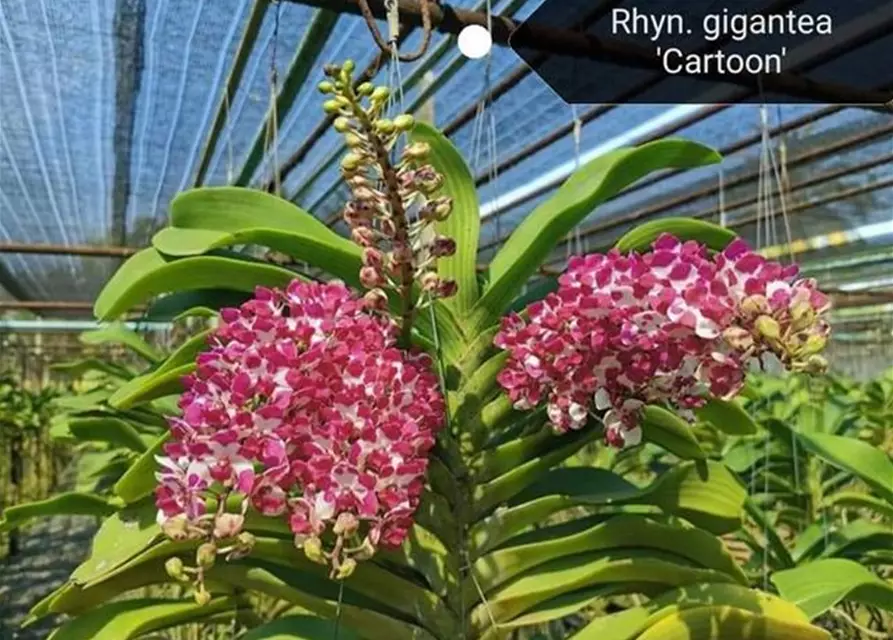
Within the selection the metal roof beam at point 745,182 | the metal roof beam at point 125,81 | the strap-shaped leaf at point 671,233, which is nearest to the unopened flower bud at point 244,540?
the strap-shaped leaf at point 671,233

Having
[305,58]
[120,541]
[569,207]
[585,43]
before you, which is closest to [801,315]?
[569,207]

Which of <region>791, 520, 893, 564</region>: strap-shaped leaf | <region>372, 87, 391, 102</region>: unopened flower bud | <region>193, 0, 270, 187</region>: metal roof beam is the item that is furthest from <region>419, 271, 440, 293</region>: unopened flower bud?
<region>193, 0, 270, 187</region>: metal roof beam

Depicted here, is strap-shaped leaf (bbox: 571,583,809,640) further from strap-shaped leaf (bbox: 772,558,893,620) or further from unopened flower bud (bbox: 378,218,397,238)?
unopened flower bud (bbox: 378,218,397,238)

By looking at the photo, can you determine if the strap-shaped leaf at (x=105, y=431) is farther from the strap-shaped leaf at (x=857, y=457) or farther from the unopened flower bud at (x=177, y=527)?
the strap-shaped leaf at (x=857, y=457)

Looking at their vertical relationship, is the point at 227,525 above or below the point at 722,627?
above

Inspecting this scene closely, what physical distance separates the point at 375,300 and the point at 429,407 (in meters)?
0.08

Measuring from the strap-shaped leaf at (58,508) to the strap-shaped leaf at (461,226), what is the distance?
1.41 ft

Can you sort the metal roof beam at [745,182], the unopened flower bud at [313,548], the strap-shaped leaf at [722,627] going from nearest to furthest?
the unopened flower bud at [313,548] → the strap-shaped leaf at [722,627] → the metal roof beam at [745,182]

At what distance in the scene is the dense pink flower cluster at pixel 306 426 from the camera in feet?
1.88

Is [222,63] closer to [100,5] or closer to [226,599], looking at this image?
[100,5]

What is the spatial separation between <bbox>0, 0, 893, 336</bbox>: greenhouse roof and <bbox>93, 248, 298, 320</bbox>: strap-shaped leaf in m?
0.30

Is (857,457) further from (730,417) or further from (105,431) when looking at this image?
(105,431)

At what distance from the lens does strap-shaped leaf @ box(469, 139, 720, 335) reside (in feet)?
2.50

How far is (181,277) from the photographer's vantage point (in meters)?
0.76
